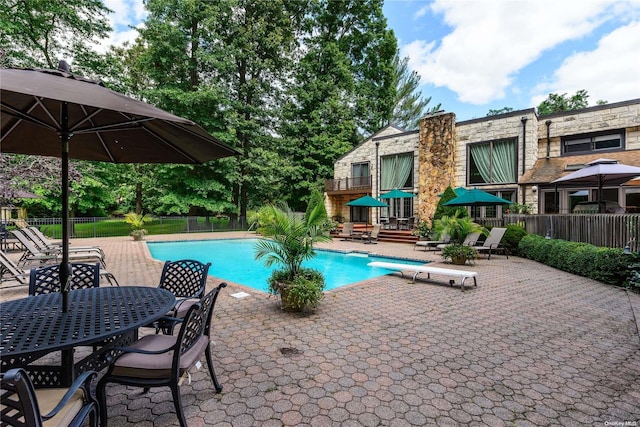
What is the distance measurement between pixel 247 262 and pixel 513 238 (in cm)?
1009

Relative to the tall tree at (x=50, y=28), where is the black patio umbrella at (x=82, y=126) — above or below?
below

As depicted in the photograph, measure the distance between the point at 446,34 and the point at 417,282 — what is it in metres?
18.0

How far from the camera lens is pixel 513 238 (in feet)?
36.9

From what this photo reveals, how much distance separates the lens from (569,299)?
18.1 feet

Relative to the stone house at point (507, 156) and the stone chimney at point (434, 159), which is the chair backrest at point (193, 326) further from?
the stone chimney at point (434, 159)

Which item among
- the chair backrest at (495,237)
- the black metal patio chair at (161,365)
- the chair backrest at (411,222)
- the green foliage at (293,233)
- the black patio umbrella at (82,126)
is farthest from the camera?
the chair backrest at (411,222)

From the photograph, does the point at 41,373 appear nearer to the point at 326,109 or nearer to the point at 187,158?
the point at 187,158

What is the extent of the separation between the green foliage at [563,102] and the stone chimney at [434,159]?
18490 millimetres

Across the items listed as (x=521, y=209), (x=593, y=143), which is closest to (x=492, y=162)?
(x=521, y=209)

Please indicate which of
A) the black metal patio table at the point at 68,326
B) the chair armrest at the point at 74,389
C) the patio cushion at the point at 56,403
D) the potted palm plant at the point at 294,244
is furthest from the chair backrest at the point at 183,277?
the chair armrest at the point at 74,389

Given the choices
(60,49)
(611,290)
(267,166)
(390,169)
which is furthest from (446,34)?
(60,49)

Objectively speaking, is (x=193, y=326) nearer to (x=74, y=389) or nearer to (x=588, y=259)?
(x=74, y=389)

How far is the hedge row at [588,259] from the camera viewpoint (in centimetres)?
652

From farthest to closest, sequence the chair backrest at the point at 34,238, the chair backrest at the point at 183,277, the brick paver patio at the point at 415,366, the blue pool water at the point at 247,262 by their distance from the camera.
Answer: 1. the blue pool water at the point at 247,262
2. the chair backrest at the point at 34,238
3. the chair backrest at the point at 183,277
4. the brick paver patio at the point at 415,366
